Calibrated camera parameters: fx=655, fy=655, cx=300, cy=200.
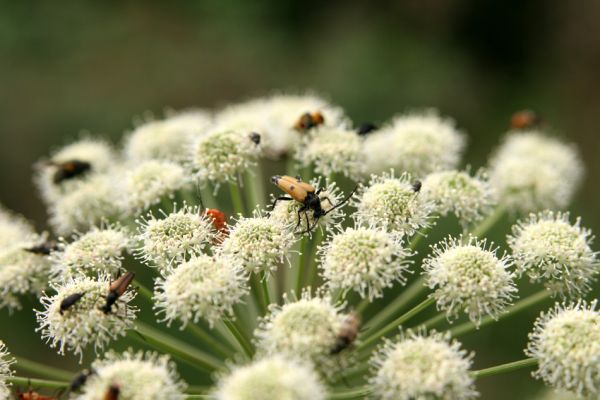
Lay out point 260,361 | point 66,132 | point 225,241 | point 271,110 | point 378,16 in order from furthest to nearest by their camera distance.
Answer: point 378,16
point 66,132
point 271,110
point 225,241
point 260,361

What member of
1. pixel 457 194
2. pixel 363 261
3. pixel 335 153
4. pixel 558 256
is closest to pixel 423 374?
pixel 363 261

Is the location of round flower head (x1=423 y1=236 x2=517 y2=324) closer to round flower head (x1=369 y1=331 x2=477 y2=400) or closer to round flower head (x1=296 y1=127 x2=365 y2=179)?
round flower head (x1=369 y1=331 x2=477 y2=400)

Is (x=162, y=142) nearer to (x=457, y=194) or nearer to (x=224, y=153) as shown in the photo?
(x=224, y=153)

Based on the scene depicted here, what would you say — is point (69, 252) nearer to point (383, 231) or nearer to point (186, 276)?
point (186, 276)

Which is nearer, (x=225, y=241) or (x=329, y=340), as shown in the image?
(x=329, y=340)

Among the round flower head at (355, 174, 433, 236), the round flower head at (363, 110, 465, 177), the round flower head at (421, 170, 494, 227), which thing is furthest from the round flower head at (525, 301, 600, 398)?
the round flower head at (363, 110, 465, 177)

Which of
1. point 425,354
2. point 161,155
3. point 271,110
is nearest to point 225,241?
point 425,354

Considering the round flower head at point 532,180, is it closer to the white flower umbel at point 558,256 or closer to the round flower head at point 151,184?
the white flower umbel at point 558,256

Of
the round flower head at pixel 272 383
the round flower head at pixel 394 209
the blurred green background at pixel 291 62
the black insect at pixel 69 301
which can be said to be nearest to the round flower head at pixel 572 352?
the round flower head at pixel 394 209
